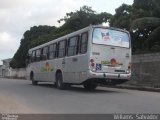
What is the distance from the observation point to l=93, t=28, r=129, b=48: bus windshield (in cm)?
1922

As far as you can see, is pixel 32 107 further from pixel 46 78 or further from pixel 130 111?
pixel 46 78

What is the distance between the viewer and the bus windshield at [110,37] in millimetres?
19219

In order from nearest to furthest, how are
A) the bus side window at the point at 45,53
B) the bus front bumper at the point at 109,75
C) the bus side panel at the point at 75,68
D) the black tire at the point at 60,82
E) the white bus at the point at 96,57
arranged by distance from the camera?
1. the bus front bumper at the point at 109,75
2. the white bus at the point at 96,57
3. the bus side panel at the point at 75,68
4. the black tire at the point at 60,82
5. the bus side window at the point at 45,53

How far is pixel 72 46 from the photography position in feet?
69.0

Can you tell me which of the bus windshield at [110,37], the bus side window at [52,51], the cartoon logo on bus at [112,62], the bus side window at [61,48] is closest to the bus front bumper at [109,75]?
the cartoon logo on bus at [112,62]

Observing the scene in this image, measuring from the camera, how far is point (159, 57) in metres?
24.7

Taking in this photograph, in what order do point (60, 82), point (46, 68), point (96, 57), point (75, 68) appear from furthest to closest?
point (46, 68)
point (60, 82)
point (75, 68)
point (96, 57)

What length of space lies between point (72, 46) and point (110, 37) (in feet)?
7.75

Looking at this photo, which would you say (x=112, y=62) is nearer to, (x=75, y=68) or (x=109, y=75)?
(x=109, y=75)

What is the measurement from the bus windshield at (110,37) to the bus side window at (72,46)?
4.96 feet

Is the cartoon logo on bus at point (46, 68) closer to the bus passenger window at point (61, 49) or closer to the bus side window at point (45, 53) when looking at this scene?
the bus side window at point (45, 53)

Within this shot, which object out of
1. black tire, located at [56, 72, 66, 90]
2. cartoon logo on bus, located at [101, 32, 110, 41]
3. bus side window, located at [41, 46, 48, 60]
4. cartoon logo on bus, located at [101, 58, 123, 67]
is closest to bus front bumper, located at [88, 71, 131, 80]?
cartoon logo on bus, located at [101, 58, 123, 67]

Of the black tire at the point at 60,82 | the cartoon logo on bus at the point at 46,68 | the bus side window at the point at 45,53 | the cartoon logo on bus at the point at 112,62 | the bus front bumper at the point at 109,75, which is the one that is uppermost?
the bus side window at the point at 45,53

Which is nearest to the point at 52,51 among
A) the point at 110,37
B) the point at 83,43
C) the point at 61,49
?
the point at 61,49
